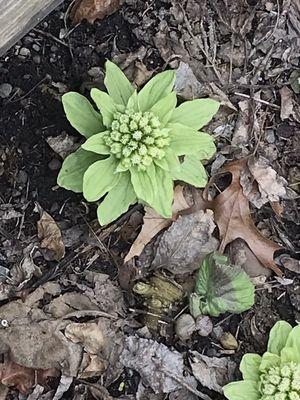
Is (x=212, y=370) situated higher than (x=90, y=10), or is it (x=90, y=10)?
(x=90, y=10)

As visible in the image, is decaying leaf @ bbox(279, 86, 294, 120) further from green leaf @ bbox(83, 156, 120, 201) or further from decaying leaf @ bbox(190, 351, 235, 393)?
decaying leaf @ bbox(190, 351, 235, 393)

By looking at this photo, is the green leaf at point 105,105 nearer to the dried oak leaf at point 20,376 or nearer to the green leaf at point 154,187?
the green leaf at point 154,187

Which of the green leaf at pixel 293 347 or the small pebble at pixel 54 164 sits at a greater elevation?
the small pebble at pixel 54 164

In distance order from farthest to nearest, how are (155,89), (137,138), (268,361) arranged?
(268,361) → (155,89) → (137,138)

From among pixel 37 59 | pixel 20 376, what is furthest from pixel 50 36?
pixel 20 376

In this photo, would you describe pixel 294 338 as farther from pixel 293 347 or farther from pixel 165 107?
pixel 165 107

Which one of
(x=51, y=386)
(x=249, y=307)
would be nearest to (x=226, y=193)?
(x=249, y=307)

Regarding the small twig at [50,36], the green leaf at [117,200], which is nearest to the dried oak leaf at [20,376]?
the green leaf at [117,200]
